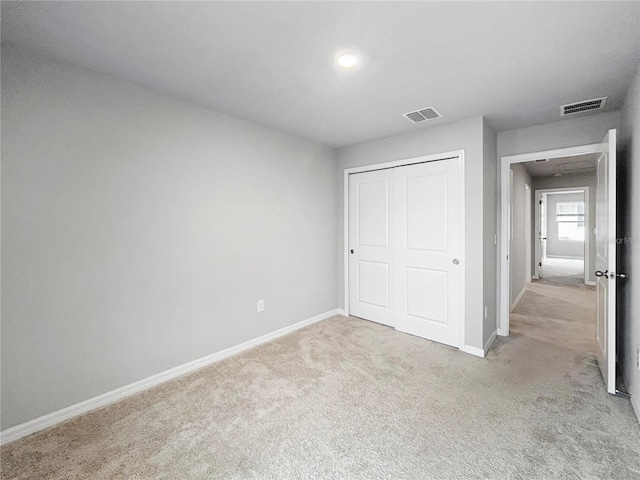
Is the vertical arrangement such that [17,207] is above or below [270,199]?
below

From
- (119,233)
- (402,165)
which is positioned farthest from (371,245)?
(119,233)

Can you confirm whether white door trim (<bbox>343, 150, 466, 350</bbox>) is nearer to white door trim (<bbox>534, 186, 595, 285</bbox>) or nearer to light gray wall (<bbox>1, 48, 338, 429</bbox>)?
light gray wall (<bbox>1, 48, 338, 429</bbox>)

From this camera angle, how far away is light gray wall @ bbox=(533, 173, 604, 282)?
6.12 meters

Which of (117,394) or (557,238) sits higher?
(557,238)

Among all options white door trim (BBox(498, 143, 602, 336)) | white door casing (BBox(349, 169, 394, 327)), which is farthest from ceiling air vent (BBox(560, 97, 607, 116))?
white door casing (BBox(349, 169, 394, 327))

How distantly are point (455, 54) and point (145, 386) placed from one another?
10.9 ft

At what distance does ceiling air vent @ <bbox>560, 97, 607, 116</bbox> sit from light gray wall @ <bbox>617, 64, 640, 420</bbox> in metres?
0.17

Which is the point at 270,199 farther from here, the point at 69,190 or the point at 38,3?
the point at 38,3

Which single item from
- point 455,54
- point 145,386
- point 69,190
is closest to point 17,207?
point 69,190

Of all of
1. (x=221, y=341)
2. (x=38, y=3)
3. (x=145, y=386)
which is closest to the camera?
(x=38, y=3)

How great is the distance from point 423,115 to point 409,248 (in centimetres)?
148

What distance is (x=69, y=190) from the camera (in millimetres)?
2016

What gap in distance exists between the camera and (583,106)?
267cm

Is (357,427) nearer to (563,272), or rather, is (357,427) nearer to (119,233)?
(119,233)
